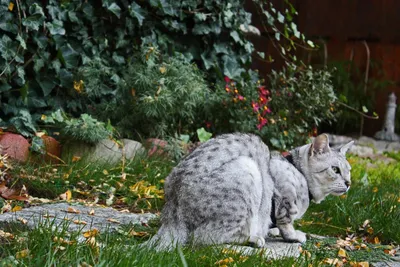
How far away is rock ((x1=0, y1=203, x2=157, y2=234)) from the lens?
4415 millimetres

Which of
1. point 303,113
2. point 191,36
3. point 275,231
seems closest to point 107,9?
point 191,36

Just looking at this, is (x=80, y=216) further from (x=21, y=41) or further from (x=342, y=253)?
(x=21, y=41)

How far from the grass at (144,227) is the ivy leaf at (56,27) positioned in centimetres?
149

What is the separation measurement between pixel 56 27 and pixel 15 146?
1381 mm

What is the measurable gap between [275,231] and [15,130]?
283 centimetres

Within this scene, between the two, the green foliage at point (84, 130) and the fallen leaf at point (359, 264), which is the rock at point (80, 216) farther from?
the fallen leaf at point (359, 264)

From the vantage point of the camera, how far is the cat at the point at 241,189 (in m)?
4.16

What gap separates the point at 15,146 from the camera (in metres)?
6.07

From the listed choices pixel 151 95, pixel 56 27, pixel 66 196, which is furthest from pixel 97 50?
pixel 66 196

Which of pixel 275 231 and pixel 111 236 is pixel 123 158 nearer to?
pixel 275 231

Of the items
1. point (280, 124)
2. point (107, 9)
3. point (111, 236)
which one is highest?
point (107, 9)

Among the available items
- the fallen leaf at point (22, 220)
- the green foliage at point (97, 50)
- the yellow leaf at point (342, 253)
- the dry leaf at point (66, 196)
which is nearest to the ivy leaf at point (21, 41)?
the green foliage at point (97, 50)

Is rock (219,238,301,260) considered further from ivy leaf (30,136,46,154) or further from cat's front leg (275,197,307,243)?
ivy leaf (30,136,46,154)

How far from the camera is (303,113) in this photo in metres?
7.70
